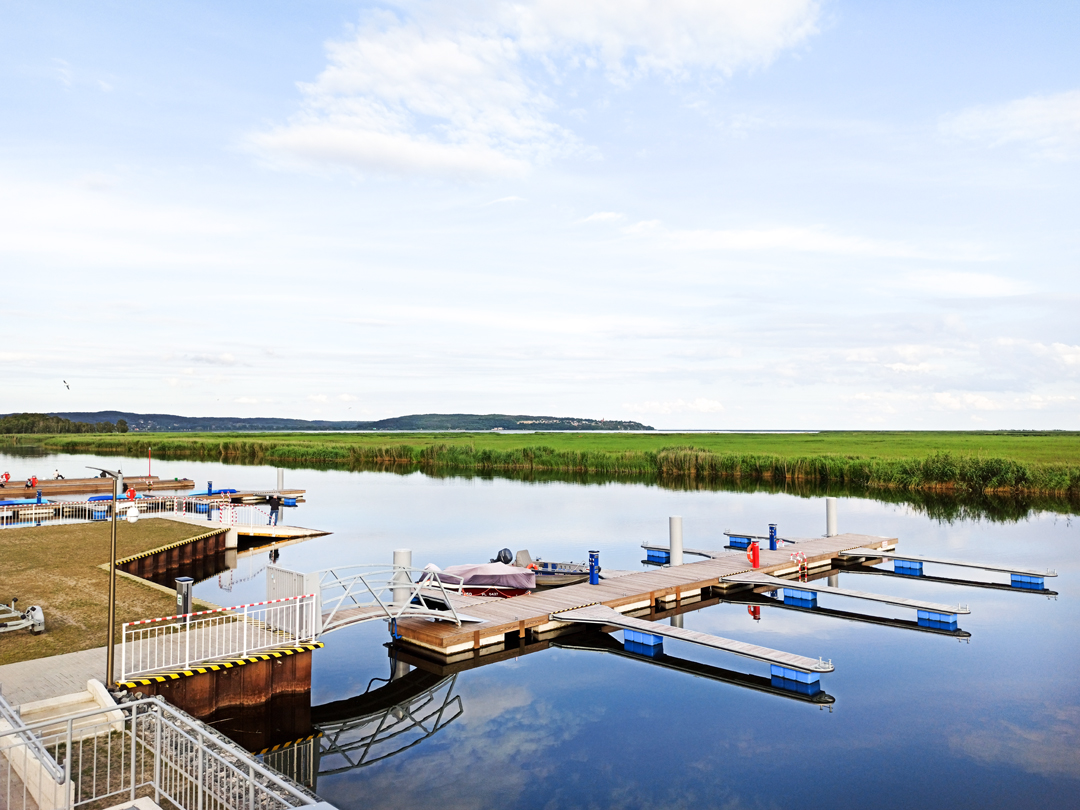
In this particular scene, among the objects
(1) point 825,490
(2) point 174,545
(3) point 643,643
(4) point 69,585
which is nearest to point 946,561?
(3) point 643,643

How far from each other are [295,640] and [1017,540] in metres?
31.9

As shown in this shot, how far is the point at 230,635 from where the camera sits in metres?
13.6

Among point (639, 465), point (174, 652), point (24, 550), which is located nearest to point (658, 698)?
point (174, 652)

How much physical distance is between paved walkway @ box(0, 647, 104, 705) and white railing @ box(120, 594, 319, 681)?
0.55 meters

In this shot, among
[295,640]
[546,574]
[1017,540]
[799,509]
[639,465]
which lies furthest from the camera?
[639,465]

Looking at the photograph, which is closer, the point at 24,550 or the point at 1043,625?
the point at 1043,625

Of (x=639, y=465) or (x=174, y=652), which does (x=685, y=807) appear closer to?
(x=174, y=652)

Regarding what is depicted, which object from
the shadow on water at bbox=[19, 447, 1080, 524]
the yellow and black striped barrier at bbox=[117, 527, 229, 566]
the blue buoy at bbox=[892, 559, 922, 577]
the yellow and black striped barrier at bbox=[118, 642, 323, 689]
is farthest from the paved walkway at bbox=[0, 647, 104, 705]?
the shadow on water at bbox=[19, 447, 1080, 524]

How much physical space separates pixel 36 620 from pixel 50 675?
3337 mm

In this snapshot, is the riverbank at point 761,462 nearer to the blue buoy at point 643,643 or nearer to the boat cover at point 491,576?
the boat cover at point 491,576

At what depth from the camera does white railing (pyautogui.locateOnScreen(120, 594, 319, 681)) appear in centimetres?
1243

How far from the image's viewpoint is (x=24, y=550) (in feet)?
78.5

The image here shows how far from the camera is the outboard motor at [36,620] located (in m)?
14.4

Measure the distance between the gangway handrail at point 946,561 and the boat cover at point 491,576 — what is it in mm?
13190
